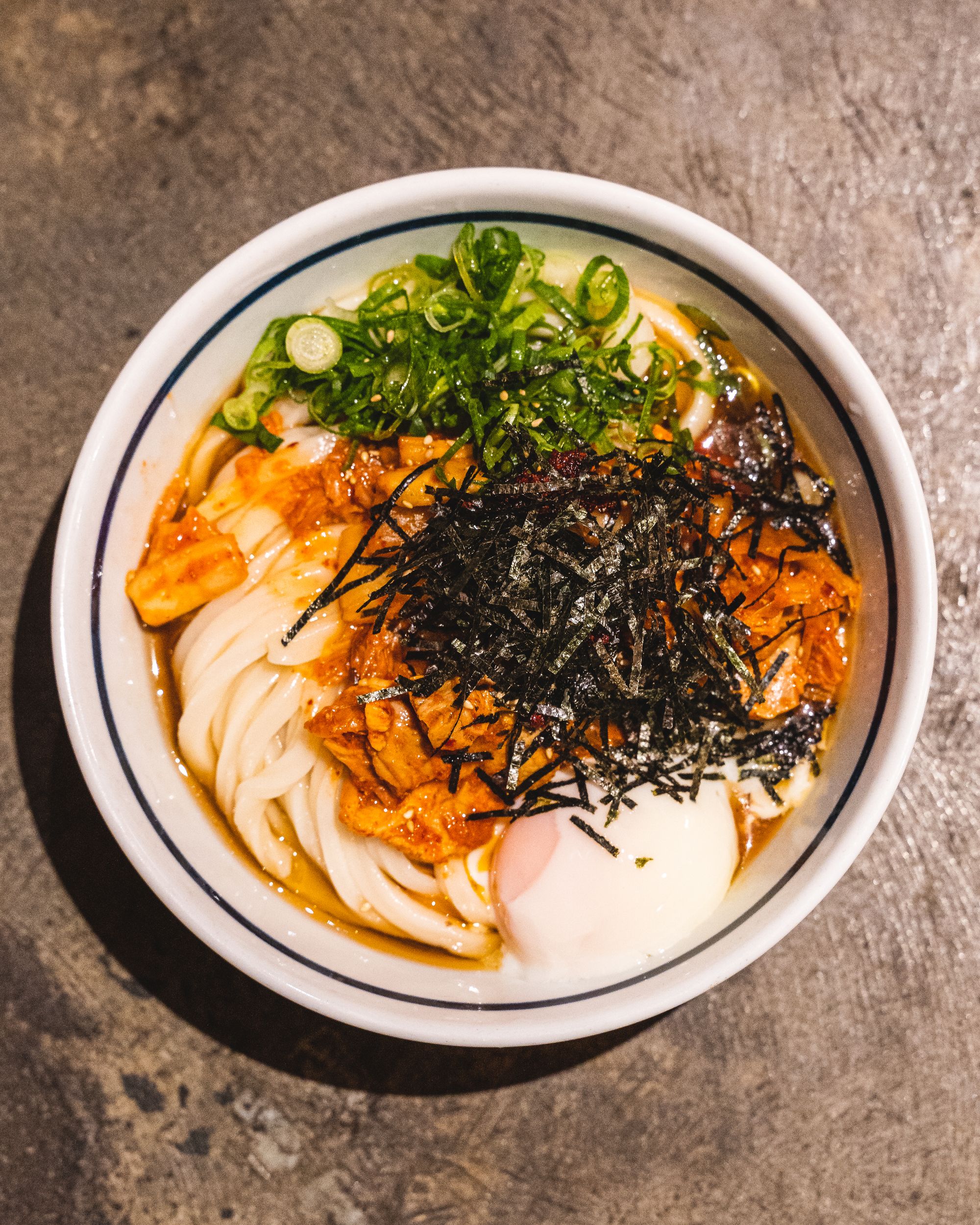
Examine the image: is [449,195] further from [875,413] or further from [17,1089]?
[17,1089]

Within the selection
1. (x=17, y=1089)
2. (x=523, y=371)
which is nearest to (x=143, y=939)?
(x=17, y=1089)

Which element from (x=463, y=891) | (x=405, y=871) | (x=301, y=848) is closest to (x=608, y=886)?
(x=463, y=891)

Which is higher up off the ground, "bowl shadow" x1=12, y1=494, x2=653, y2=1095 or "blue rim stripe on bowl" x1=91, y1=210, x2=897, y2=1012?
"blue rim stripe on bowl" x1=91, y1=210, x2=897, y2=1012

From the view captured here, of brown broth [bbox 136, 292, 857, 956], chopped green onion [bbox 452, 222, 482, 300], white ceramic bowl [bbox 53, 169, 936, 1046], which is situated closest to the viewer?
white ceramic bowl [bbox 53, 169, 936, 1046]

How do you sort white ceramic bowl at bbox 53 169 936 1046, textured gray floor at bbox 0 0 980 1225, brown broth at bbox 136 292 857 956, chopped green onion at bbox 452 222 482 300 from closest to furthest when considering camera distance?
white ceramic bowl at bbox 53 169 936 1046 < chopped green onion at bbox 452 222 482 300 < brown broth at bbox 136 292 857 956 < textured gray floor at bbox 0 0 980 1225

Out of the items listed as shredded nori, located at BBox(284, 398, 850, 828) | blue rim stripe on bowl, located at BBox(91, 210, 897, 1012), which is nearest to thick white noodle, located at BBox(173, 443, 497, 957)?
shredded nori, located at BBox(284, 398, 850, 828)

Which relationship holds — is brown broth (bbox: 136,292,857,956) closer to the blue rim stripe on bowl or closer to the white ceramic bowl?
the white ceramic bowl

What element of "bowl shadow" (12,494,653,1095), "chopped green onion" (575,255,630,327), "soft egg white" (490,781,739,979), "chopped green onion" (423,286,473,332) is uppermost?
"chopped green onion" (575,255,630,327)

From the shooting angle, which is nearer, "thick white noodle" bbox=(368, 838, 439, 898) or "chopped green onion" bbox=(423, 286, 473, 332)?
"chopped green onion" bbox=(423, 286, 473, 332)
